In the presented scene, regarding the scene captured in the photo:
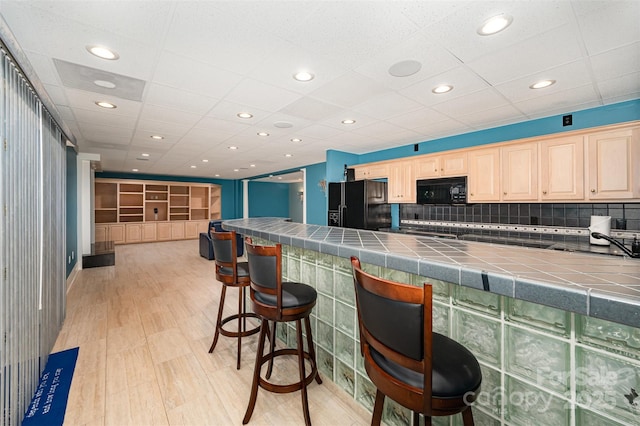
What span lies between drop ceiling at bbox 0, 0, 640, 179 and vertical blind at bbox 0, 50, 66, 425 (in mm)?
449

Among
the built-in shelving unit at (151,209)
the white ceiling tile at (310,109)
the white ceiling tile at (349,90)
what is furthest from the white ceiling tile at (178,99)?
the built-in shelving unit at (151,209)

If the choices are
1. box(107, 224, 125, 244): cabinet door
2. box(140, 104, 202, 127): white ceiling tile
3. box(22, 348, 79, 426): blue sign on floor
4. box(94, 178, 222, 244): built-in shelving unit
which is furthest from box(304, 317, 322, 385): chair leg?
box(107, 224, 125, 244): cabinet door

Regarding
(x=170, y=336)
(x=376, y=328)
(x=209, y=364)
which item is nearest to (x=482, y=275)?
(x=376, y=328)

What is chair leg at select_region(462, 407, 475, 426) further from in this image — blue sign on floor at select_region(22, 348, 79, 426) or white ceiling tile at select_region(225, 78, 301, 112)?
white ceiling tile at select_region(225, 78, 301, 112)

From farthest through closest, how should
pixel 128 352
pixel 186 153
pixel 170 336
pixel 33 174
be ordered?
pixel 186 153 → pixel 170 336 → pixel 128 352 → pixel 33 174

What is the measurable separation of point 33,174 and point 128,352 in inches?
69.0

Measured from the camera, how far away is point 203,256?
6949 mm

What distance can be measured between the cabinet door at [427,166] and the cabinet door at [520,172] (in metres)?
0.92

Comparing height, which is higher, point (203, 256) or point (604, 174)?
point (604, 174)

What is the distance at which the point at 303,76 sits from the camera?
237cm

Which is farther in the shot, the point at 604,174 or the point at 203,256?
the point at 203,256

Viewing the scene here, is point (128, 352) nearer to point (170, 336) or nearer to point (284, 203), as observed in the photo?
point (170, 336)

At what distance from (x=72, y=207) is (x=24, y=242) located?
165 inches

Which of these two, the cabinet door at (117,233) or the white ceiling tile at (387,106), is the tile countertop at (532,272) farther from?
the cabinet door at (117,233)
